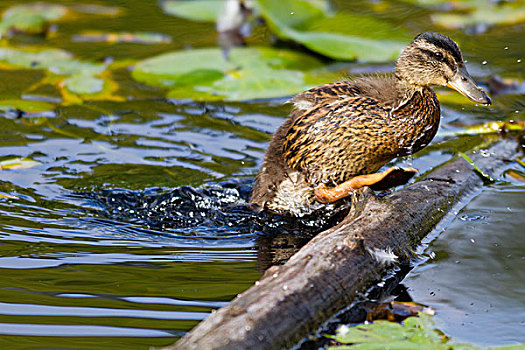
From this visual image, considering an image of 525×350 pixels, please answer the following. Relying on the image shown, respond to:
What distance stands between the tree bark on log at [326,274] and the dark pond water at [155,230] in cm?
22

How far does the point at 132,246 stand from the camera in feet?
15.1

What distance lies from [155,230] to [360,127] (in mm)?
1565

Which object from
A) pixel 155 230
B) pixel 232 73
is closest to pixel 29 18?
pixel 232 73

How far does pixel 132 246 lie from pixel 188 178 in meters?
1.52

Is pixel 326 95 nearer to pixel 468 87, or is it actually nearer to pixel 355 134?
pixel 355 134

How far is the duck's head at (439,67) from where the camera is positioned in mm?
5016

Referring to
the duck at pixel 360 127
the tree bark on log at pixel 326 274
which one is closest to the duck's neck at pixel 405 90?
the duck at pixel 360 127

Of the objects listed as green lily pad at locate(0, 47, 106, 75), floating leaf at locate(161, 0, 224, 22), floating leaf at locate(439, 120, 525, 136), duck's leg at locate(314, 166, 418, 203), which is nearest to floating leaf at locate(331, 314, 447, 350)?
Result: duck's leg at locate(314, 166, 418, 203)

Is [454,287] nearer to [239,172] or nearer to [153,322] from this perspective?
[153,322]

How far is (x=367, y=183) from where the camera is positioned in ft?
15.9

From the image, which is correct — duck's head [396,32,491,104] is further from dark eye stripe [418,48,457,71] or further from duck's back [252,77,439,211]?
duck's back [252,77,439,211]

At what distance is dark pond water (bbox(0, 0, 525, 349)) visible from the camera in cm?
356

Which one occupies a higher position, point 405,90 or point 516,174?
point 405,90

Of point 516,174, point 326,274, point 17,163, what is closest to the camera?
point 326,274
